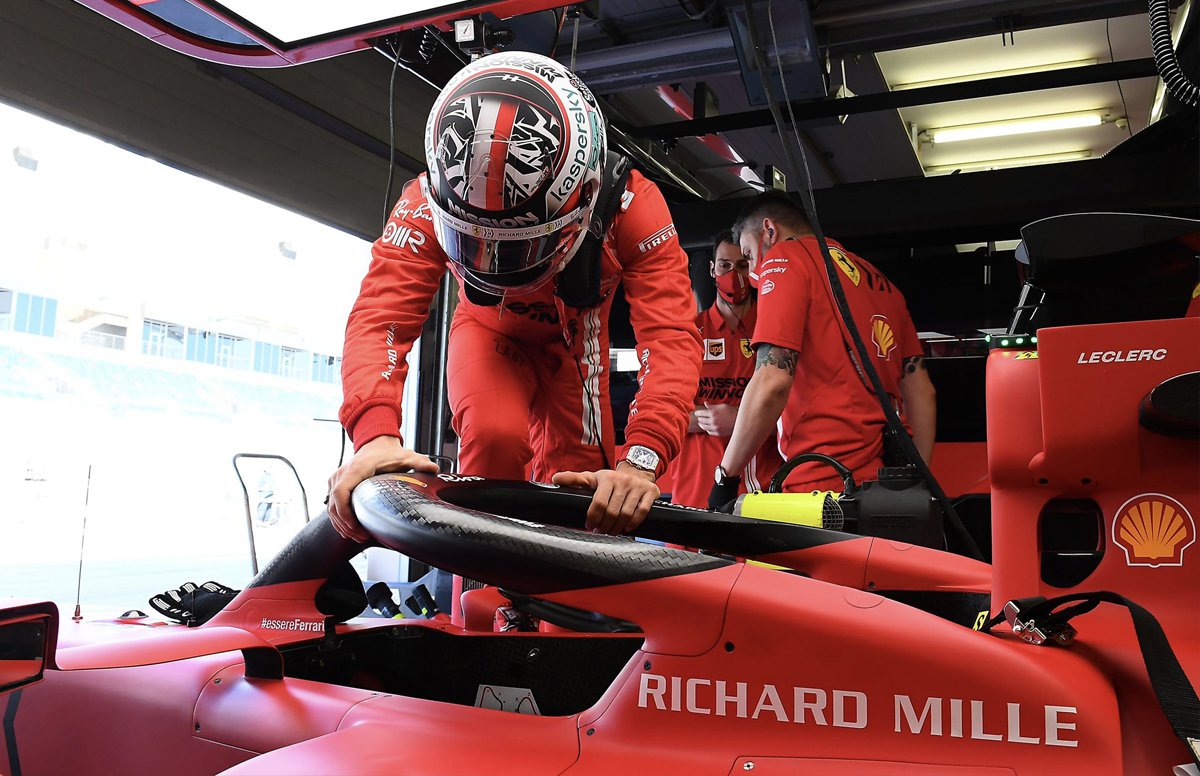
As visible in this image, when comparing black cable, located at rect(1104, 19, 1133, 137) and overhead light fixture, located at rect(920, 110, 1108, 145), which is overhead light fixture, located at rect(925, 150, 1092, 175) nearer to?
overhead light fixture, located at rect(920, 110, 1108, 145)

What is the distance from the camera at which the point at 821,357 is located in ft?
9.14

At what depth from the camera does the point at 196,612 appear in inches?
69.4

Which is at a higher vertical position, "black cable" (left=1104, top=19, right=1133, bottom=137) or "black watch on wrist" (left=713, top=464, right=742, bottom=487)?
"black cable" (left=1104, top=19, right=1133, bottom=137)

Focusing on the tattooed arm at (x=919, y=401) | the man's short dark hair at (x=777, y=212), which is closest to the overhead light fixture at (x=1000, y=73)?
the man's short dark hair at (x=777, y=212)

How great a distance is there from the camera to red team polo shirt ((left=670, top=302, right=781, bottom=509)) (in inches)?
152

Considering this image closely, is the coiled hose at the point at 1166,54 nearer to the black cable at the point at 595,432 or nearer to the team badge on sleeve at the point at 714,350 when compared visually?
the black cable at the point at 595,432

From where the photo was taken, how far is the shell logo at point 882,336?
2.87 m

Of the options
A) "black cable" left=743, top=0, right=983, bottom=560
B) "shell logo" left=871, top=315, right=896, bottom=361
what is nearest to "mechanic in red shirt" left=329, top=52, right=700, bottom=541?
"black cable" left=743, top=0, right=983, bottom=560

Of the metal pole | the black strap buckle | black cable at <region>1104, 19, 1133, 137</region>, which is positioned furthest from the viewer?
the metal pole

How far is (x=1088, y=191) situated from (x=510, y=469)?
3.54 m

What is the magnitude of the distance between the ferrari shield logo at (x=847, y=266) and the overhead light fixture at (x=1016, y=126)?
416cm

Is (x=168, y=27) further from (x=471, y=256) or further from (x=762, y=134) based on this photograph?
(x=762, y=134)

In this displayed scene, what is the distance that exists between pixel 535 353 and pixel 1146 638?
5.24 feet

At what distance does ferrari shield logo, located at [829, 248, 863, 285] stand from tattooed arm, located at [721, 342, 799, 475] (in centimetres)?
33
